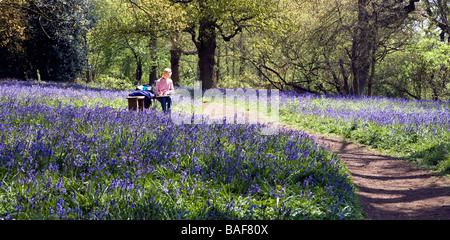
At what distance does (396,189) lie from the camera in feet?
21.5

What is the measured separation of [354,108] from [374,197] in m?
9.23

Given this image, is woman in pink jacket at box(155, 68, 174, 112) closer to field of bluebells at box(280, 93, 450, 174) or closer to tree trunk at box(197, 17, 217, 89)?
field of bluebells at box(280, 93, 450, 174)

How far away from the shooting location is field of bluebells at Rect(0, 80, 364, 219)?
150 inches

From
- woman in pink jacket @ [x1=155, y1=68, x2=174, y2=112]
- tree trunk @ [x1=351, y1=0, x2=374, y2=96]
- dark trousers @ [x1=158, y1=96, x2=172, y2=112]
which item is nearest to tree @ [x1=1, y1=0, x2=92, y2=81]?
woman in pink jacket @ [x1=155, y1=68, x2=174, y2=112]

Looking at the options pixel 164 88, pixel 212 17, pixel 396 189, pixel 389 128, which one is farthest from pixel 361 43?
pixel 396 189

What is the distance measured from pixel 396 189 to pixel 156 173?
4344mm

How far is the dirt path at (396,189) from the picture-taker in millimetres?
5262

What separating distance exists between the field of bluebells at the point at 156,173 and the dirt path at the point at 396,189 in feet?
1.92

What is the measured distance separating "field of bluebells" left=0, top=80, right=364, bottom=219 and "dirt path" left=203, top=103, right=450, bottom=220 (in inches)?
23.1

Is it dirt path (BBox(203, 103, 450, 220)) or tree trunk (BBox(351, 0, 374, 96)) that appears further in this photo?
tree trunk (BBox(351, 0, 374, 96))

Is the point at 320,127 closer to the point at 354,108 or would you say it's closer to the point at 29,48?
the point at 354,108

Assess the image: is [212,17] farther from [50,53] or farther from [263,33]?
[50,53]
